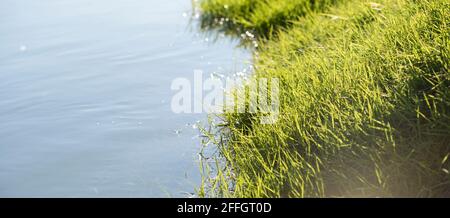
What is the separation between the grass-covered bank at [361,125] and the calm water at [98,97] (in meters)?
0.48

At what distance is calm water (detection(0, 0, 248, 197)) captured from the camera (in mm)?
4359

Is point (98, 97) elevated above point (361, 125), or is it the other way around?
point (98, 97)

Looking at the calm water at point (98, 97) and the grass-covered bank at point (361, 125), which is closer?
the grass-covered bank at point (361, 125)

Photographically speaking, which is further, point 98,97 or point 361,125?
point 98,97

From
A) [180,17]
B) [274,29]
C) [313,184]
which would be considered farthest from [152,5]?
[313,184]

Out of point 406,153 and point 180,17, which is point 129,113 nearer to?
point 406,153

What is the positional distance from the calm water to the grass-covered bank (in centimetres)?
48

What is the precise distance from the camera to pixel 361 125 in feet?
12.0

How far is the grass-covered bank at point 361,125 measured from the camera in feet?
11.0

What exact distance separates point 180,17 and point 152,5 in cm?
81

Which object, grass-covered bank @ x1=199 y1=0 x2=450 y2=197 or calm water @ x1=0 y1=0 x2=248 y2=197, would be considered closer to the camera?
grass-covered bank @ x1=199 y1=0 x2=450 y2=197

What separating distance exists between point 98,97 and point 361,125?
286 cm

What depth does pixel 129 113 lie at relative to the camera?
18.0 ft

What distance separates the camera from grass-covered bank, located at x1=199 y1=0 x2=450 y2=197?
335cm
